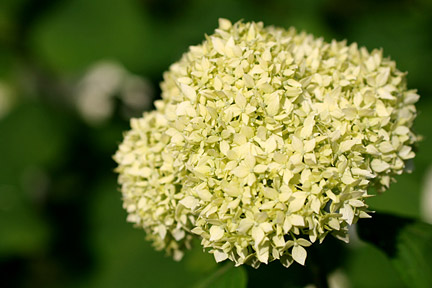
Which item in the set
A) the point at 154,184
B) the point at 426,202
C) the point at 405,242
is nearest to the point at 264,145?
the point at 154,184

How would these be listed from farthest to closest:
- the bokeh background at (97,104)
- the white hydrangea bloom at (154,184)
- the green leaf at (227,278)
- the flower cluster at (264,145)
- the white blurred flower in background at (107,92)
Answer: the white blurred flower in background at (107,92) → the bokeh background at (97,104) → the green leaf at (227,278) → the white hydrangea bloom at (154,184) → the flower cluster at (264,145)

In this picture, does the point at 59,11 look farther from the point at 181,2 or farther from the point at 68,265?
the point at 68,265

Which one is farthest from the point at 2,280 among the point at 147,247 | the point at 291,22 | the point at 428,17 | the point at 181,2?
the point at 428,17

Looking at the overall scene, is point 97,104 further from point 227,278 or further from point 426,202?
point 227,278

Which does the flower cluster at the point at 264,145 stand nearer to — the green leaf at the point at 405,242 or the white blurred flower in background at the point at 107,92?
the green leaf at the point at 405,242

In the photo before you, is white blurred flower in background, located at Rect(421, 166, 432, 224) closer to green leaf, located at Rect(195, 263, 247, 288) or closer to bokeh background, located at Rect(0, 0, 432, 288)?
bokeh background, located at Rect(0, 0, 432, 288)

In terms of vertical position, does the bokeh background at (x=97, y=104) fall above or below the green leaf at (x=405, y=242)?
above

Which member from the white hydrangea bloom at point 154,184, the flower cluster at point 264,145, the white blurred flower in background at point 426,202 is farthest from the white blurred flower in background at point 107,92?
the flower cluster at point 264,145
